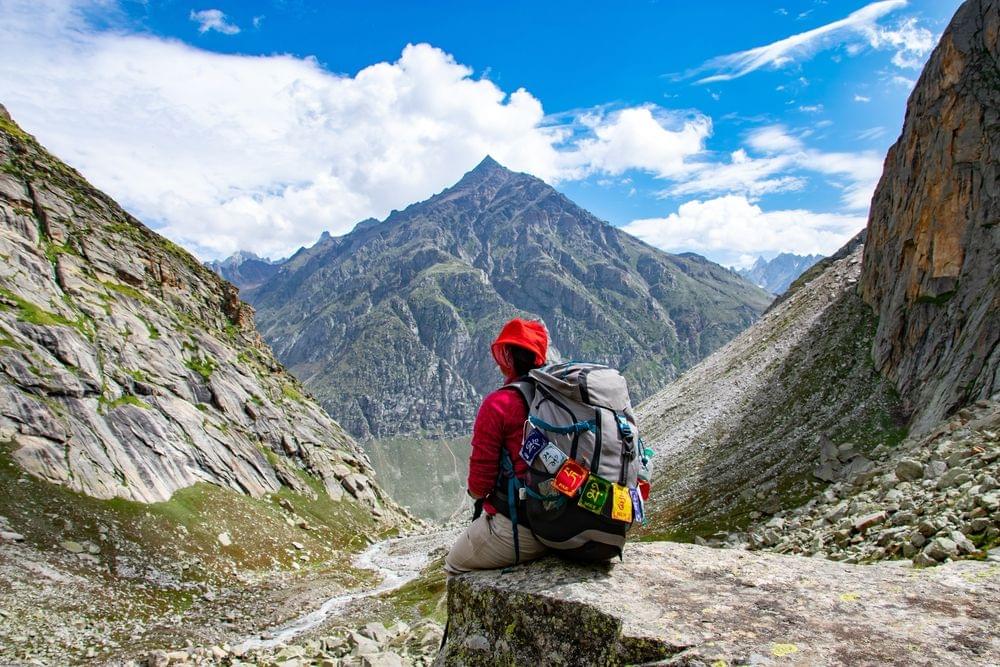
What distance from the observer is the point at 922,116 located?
6525 cm

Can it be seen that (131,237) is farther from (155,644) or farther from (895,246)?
(895,246)

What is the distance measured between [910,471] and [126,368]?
7491 centimetres

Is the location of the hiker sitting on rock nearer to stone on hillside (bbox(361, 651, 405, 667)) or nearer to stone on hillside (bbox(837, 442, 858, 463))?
stone on hillside (bbox(361, 651, 405, 667))

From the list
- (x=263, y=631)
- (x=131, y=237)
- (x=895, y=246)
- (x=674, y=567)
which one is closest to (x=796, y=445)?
(x=895, y=246)

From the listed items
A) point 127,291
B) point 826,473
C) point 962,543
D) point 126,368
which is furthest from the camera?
point 127,291

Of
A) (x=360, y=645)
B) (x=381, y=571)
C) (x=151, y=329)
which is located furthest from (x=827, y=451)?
(x=151, y=329)

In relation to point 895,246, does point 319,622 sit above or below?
below

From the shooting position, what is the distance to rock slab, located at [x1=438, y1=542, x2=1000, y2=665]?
562cm

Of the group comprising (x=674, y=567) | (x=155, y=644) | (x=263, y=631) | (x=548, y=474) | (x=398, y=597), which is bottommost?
(x=398, y=597)

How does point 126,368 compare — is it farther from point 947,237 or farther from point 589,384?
point 947,237

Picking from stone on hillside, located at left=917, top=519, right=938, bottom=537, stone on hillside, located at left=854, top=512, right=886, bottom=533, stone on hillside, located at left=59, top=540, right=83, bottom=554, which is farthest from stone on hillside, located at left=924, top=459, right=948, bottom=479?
stone on hillside, located at left=59, top=540, right=83, bottom=554

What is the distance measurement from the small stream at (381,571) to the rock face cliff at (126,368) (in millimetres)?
16078

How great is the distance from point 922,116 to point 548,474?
81.5m

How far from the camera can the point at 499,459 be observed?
26.8ft
